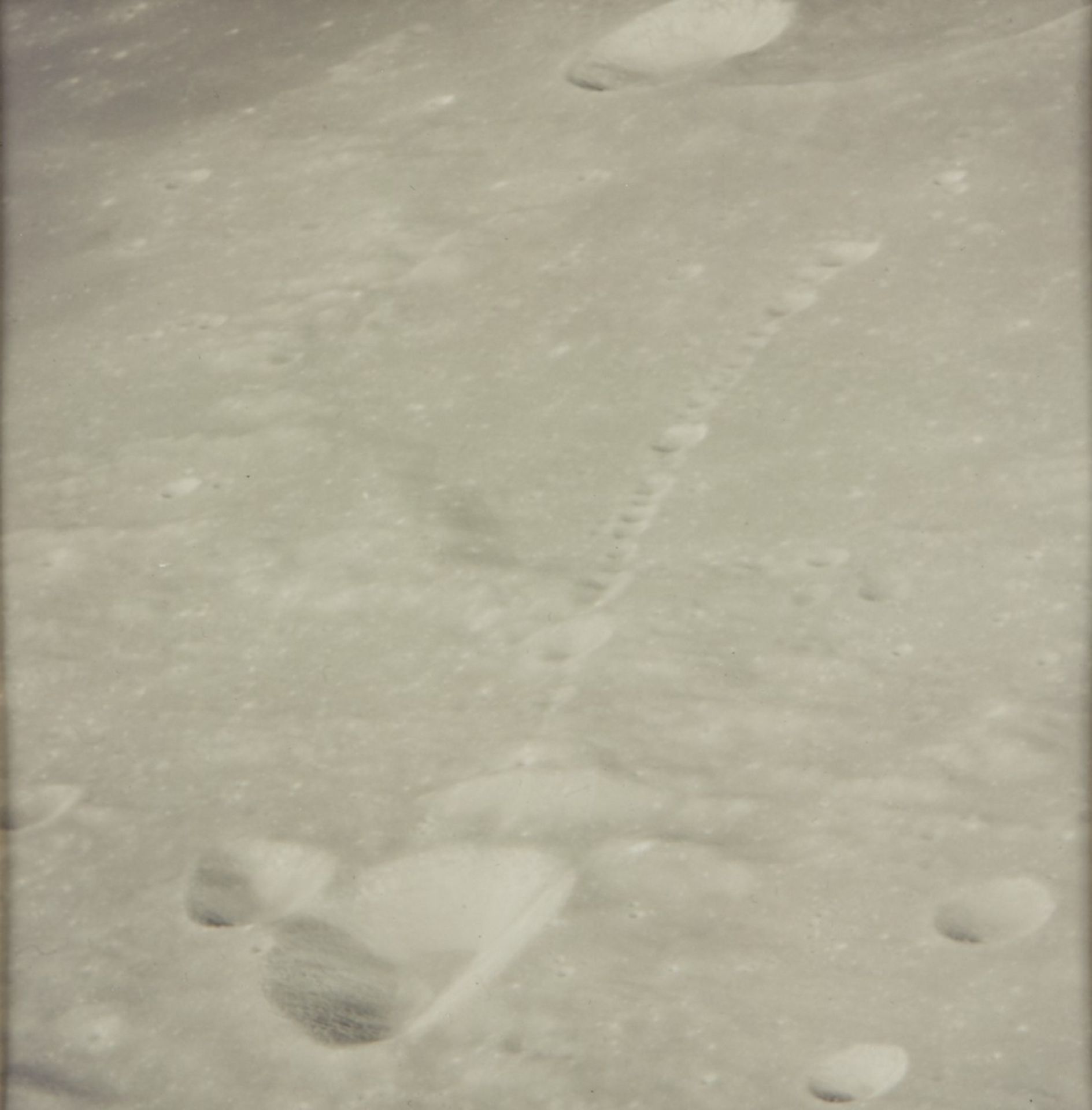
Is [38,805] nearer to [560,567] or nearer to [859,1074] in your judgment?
[560,567]

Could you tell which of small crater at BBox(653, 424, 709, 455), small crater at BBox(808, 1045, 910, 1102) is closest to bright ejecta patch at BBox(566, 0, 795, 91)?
small crater at BBox(653, 424, 709, 455)

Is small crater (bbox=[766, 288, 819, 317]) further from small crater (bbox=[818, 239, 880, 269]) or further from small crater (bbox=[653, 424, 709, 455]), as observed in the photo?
small crater (bbox=[653, 424, 709, 455])

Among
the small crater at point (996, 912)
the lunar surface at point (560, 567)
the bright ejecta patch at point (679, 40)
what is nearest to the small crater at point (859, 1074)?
the lunar surface at point (560, 567)

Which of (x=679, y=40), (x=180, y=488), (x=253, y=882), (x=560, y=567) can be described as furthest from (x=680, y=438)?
(x=679, y=40)

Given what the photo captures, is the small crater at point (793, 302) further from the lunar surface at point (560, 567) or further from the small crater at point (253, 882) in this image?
the small crater at point (253, 882)

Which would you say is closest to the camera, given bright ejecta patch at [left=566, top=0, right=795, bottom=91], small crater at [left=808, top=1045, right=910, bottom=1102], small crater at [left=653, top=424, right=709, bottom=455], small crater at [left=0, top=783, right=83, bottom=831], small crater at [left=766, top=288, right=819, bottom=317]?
small crater at [left=808, top=1045, right=910, bottom=1102]

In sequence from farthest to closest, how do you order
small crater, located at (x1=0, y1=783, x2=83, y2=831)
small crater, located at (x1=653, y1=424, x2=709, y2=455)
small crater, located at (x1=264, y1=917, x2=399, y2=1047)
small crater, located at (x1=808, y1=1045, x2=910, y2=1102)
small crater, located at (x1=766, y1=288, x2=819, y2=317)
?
small crater, located at (x1=766, y1=288, x2=819, y2=317) → small crater, located at (x1=653, y1=424, x2=709, y2=455) → small crater, located at (x1=0, y1=783, x2=83, y2=831) → small crater, located at (x1=264, y1=917, x2=399, y2=1047) → small crater, located at (x1=808, y1=1045, x2=910, y2=1102)
